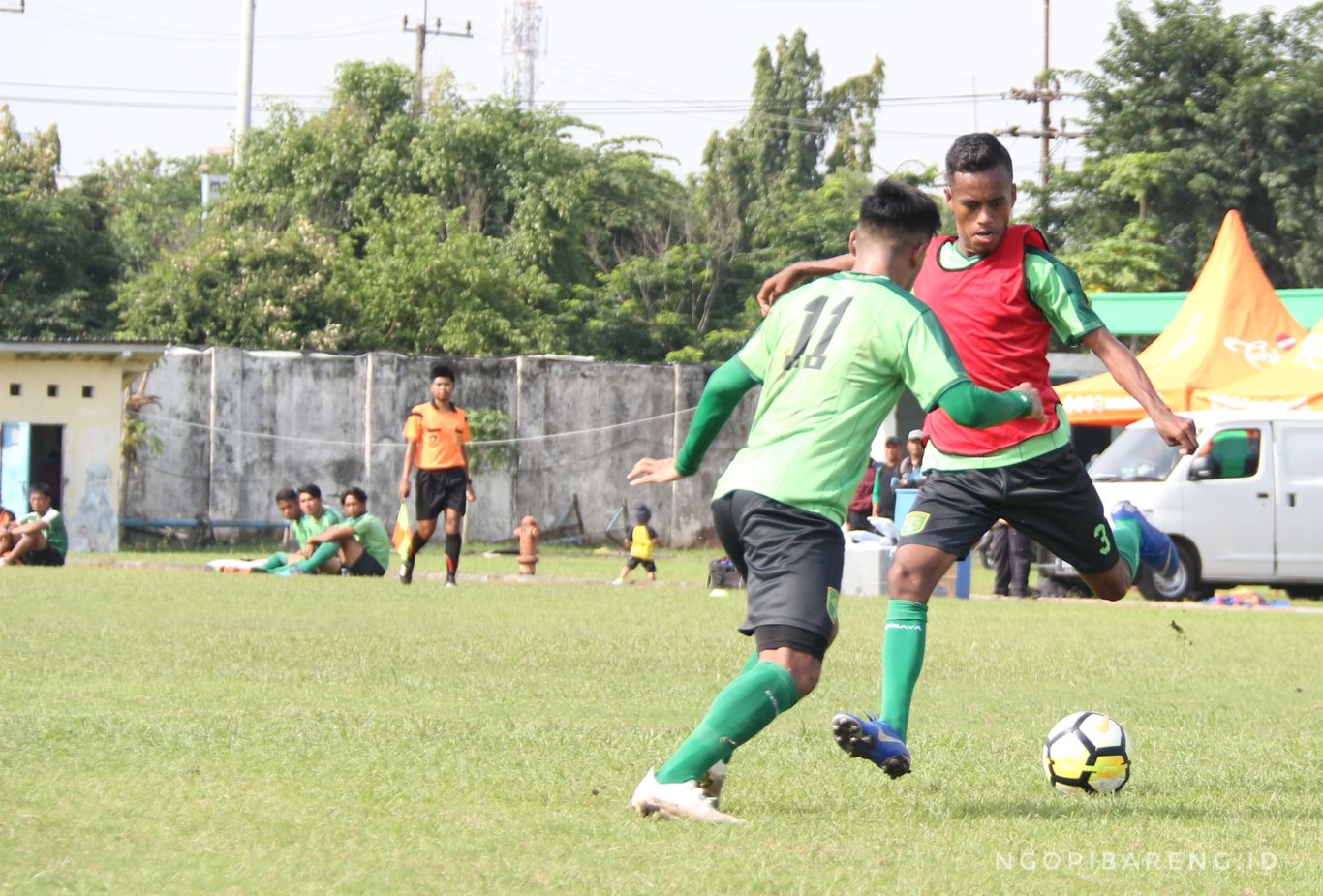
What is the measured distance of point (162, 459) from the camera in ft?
93.8

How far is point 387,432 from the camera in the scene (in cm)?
2983

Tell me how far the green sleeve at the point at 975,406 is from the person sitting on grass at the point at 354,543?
14.8 metres

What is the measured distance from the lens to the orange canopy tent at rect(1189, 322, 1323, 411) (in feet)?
68.7

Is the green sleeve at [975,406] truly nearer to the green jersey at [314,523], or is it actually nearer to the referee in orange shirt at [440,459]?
the referee in orange shirt at [440,459]

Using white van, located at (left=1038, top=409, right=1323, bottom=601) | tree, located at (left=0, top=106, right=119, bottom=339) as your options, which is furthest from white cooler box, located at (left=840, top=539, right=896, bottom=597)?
tree, located at (left=0, top=106, right=119, bottom=339)

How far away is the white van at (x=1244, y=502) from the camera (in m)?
20.0

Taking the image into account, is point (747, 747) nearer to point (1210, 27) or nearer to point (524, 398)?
point (524, 398)

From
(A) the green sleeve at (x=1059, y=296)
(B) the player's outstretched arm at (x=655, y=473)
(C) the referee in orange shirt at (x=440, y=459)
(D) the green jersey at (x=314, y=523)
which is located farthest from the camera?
(D) the green jersey at (x=314, y=523)

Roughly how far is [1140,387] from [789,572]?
1745 millimetres

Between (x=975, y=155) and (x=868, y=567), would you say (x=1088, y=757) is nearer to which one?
(x=975, y=155)

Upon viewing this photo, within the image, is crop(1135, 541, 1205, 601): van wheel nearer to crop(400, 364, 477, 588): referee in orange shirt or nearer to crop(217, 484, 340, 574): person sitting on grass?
crop(400, 364, 477, 588): referee in orange shirt

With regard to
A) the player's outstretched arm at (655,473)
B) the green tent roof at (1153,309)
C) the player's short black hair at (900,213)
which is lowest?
the player's outstretched arm at (655,473)

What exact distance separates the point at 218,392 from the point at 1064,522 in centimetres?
2370

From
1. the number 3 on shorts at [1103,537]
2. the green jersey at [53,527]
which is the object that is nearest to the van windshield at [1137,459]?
the green jersey at [53,527]
